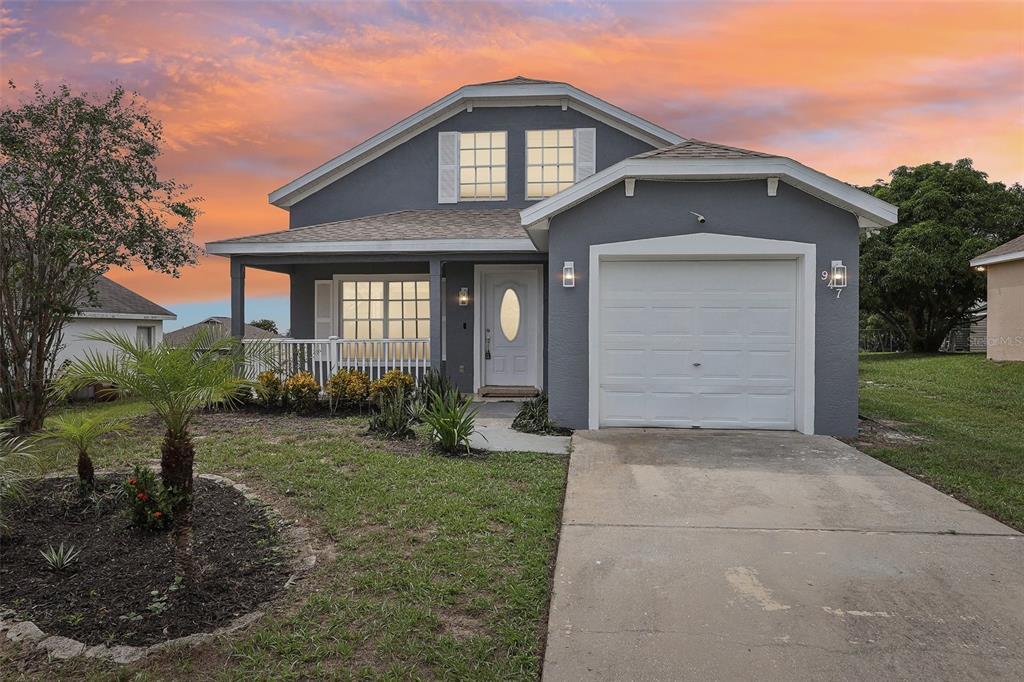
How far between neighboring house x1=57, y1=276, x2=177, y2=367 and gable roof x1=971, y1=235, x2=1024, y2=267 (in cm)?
2174

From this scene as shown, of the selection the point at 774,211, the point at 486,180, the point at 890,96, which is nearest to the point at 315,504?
the point at 774,211

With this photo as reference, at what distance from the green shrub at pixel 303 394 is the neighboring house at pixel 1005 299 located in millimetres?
17069

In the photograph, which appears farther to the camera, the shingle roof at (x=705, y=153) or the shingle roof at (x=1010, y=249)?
the shingle roof at (x=1010, y=249)

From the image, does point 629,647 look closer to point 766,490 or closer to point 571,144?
point 766,490

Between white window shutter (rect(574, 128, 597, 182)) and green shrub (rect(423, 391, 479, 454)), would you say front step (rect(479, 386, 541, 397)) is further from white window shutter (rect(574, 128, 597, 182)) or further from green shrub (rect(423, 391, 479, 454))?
green shrub (rect(423, 391, 479, 454))

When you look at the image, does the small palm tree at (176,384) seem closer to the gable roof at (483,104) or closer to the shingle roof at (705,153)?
the shingle roof at (705,153)

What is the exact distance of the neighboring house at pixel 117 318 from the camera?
16453 mm

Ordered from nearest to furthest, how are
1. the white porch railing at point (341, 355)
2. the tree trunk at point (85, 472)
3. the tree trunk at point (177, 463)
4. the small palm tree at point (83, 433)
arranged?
the tree trunk at point (177, 463), the small palm tree at point (83, 433), the tree trunk at point (85, 472), the white porch railing at point (341, 355)

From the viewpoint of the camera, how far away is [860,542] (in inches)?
163

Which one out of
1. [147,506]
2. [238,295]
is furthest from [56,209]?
[147,506]

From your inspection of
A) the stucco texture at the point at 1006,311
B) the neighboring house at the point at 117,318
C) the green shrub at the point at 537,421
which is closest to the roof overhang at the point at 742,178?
the green shrub at the point at 537,421

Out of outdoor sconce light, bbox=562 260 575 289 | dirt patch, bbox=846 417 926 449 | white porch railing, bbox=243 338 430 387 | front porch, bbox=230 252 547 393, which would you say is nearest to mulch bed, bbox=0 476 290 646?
outdoor sconce light, bbox=562 260 575 289

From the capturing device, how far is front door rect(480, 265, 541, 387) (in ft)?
39.4

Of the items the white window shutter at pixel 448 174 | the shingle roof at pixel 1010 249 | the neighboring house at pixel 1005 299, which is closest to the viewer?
the white window shutter at pixel 448 174
